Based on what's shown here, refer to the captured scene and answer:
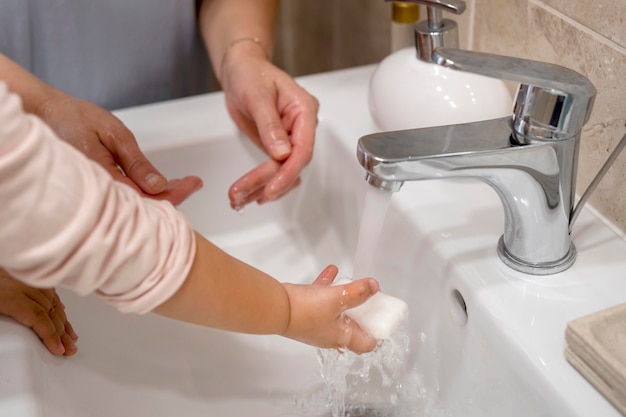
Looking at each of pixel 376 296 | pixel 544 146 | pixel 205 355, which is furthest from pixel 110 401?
pixel 544 146

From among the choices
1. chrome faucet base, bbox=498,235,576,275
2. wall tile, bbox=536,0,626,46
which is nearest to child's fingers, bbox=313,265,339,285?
chrome faucet base, bbox=498,235,576,275

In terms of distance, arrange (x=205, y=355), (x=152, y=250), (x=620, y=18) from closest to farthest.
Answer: (x=152, y=250) < (x=620, y=18) < (x=205, y=355)

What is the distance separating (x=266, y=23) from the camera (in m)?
0.83

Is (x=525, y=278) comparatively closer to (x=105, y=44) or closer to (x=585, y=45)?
(x=585, y=45)

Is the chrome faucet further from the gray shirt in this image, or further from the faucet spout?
the gray shirt

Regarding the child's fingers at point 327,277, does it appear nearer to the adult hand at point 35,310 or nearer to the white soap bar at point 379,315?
the white soap bar at point 379,315

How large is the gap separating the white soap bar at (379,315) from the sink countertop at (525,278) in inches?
2.0

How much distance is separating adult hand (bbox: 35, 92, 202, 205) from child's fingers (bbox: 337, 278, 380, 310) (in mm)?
217

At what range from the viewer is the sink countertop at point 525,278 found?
0.45 m

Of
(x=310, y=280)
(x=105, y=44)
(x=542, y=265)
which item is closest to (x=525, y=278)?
(x=542, y=265)

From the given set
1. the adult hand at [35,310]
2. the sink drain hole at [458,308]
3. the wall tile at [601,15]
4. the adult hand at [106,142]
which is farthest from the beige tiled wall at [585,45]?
the adult hand at [35,310]

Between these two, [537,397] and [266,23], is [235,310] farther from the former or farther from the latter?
[266,23]

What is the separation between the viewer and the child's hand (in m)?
0.48

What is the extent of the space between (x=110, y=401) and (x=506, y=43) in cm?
46
